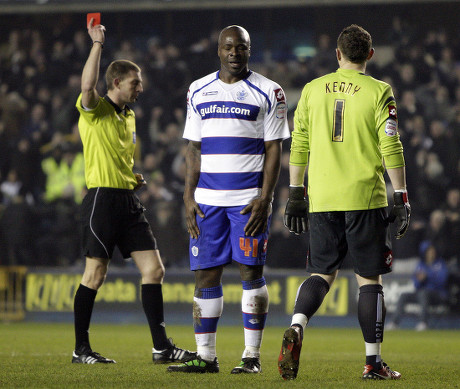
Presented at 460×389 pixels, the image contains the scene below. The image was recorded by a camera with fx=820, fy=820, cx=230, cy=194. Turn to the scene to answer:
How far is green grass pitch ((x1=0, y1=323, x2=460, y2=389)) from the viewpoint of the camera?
15.8 feet

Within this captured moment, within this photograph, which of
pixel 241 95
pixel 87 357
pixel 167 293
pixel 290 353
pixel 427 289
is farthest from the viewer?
pixel 167 293

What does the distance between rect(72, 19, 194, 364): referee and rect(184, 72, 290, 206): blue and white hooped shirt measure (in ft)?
3.56

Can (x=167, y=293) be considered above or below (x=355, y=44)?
below

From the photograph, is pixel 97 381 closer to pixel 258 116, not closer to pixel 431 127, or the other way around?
pixel 258 116

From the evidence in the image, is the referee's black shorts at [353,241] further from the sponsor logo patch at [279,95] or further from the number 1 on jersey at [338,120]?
the sponsor logo patch at [279,95]

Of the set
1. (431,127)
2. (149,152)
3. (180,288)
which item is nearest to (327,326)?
(180,288)

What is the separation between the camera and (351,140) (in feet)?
16.8

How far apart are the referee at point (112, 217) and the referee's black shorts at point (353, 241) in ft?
5.21

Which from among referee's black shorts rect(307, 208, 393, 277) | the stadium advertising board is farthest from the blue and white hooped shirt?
the stadium advertising board

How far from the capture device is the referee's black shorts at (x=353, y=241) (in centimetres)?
502

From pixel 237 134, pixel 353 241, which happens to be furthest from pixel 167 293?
pixel 353 241

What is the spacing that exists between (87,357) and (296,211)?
6.69 feet

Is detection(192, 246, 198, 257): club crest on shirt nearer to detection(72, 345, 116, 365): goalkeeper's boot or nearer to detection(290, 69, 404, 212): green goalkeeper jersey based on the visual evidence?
detection(290, 69, 404, 212): green goalkeeper jersey

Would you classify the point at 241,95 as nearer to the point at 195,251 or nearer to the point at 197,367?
the point at 195,251
